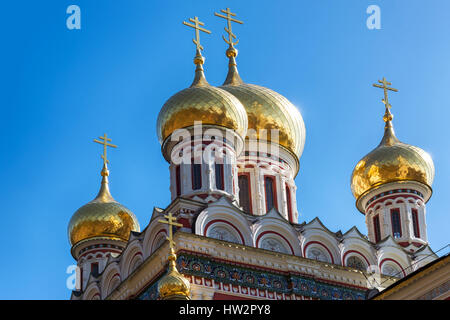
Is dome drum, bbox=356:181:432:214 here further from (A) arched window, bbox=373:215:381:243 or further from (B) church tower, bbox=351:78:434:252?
(A) arched window, bbox=373:215:381:243

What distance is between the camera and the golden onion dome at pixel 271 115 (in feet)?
77.0

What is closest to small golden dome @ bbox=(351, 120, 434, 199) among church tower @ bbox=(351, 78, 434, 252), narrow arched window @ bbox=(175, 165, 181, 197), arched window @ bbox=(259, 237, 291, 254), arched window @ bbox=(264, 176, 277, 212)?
church tower @ bbox=(351, 78, 434, 252)

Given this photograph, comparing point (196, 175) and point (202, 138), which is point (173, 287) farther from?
point (202, 138)

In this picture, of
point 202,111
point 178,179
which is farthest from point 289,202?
point 202,111

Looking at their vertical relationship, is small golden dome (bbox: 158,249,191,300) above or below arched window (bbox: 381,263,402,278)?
below

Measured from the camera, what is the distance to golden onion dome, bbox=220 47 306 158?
2348 centimetres

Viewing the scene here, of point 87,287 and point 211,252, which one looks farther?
point 87,287

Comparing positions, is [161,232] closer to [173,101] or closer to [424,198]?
[173,101]

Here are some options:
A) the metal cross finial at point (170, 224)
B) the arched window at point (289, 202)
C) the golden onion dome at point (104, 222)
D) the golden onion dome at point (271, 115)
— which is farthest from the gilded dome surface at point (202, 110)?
the golden onion dome at point (104, 222)

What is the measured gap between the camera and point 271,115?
2361 cm

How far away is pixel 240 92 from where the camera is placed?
23875 millimetres

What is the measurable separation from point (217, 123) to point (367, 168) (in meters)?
3.95

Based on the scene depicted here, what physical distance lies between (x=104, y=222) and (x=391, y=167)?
5.83 m
